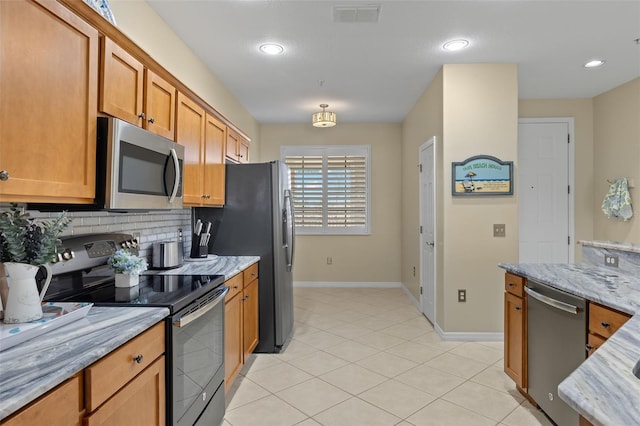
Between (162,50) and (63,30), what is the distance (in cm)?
147

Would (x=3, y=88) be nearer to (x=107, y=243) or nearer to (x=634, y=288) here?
(x=107, y=243)

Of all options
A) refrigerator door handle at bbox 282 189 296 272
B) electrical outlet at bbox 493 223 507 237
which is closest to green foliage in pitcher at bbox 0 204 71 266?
refrigerator door handle at bbox 282 189 296 272

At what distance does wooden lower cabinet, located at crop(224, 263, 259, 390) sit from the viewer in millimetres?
2354

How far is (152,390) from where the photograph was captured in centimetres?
140

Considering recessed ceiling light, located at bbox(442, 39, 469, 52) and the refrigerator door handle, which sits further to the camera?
the refrigerator door handle

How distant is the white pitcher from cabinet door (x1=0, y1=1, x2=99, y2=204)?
9.1 inches

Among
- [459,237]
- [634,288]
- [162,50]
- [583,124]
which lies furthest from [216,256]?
[583,124]

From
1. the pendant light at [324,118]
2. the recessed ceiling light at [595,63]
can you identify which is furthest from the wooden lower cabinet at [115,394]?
the recessed ceiling light at [595,63]

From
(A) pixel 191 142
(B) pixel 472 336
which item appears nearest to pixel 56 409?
(A) pixel 191 142

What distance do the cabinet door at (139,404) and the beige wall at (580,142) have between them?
4934 millimetres

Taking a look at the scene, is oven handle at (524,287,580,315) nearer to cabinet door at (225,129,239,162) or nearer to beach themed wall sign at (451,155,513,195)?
beach themed wall sign at (451,155,513,195)

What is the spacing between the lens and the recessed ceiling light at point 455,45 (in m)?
2.97

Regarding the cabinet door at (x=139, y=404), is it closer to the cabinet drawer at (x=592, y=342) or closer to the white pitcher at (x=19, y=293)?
the white pitcher at (x=19, y=293)

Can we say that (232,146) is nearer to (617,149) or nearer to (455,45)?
(455,45)
